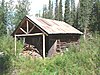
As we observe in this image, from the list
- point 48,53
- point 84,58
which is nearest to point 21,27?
point 48,53

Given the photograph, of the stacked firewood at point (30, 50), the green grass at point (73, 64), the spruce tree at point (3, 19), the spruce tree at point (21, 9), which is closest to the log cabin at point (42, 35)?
the stacked firewood at point (30, 50)

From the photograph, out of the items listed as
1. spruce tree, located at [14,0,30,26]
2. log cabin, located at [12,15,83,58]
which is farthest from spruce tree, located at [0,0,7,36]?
log cabin, located at [12,15,83,58]

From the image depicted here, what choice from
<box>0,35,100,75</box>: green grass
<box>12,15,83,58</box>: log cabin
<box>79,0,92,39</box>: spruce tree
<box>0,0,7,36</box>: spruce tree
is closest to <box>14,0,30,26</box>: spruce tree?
<box>0,0,7,36</box>: spruce tree

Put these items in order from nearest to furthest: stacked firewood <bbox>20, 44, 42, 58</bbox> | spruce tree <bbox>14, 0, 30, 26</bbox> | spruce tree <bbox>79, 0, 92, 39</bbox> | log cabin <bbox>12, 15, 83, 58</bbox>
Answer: log cabin <bbox>12, 15, 83, 58</bbox>, stacked firewood <bbox>20, 44, 42, 58</bbox>, spruce tree <bbox>14, 0, 30, 26</bbox>, spruce tree <bbox>79, 0, 92, 39</bbox>

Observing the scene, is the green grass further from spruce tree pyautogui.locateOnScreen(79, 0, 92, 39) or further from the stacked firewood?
spruce tree pyautogui.locateOnScreen(79, 0, 92, 39)

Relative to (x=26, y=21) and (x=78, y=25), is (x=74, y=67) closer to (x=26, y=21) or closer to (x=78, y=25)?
(x=26, y=21)

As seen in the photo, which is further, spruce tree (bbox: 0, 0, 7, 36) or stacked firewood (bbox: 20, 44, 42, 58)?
spruce tree (bbox: 0, 0, 7, 36)

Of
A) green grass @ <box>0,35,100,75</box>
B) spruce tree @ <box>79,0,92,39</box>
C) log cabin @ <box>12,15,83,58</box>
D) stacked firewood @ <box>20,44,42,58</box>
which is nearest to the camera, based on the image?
green grass @ <box>0,35,100,75</box>

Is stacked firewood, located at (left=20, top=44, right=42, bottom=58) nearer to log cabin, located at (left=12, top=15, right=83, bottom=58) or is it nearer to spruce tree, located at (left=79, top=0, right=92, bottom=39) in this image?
log cabin, located at (left=12, top=15, right=83, bottom=58)

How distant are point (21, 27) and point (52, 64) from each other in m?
12.1

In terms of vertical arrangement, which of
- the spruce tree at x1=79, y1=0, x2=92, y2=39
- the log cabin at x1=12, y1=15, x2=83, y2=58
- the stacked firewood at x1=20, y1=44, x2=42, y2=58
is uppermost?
the log cabin at x1=12, y1=15, x2=83, y2=58

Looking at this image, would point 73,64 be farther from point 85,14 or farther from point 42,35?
Answer: point 85,14

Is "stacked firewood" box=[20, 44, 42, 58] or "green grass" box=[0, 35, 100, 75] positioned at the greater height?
"green grass" box=[0, 35, 100, 75]

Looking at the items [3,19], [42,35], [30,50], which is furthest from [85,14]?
[42,35]
